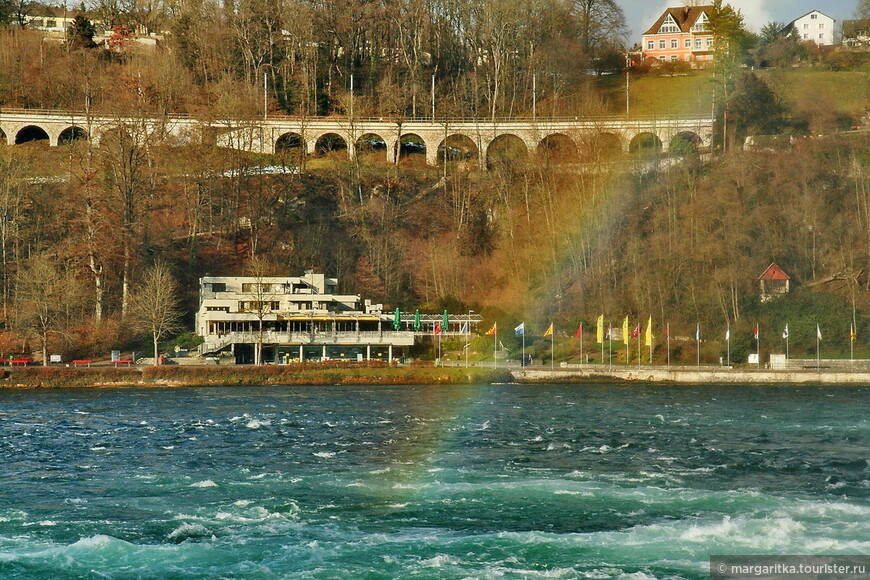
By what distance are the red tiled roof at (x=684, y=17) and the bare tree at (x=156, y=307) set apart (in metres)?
93.9

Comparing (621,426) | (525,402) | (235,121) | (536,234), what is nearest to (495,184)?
(536,234)

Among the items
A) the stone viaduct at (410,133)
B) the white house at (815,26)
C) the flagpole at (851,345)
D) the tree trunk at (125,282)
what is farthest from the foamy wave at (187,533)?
the white house at (815,26)

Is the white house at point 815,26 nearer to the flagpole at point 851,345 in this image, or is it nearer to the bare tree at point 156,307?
the flagpole at point 851,345

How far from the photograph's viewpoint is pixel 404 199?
10475 centimetres

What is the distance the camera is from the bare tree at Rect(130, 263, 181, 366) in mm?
75562

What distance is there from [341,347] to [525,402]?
24776 mm

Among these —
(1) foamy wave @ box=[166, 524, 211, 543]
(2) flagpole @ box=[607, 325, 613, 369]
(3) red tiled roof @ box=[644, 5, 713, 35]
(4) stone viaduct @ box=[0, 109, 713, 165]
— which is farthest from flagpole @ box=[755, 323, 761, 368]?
(3) red tiled roof @ box=[644, 5, 713, 35]

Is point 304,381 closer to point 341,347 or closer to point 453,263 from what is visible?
point 341,347

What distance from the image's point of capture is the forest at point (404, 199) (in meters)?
84.3

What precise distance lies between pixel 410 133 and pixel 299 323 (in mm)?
38287

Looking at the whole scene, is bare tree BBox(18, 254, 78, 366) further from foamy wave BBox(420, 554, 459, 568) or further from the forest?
foamy wave BBox(420, 554, 459, 568)

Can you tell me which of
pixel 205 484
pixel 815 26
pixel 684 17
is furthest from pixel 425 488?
pixel 815 26

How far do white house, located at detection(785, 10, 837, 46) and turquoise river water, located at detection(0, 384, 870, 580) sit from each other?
116607 mm

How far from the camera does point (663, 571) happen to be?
1009 inches
